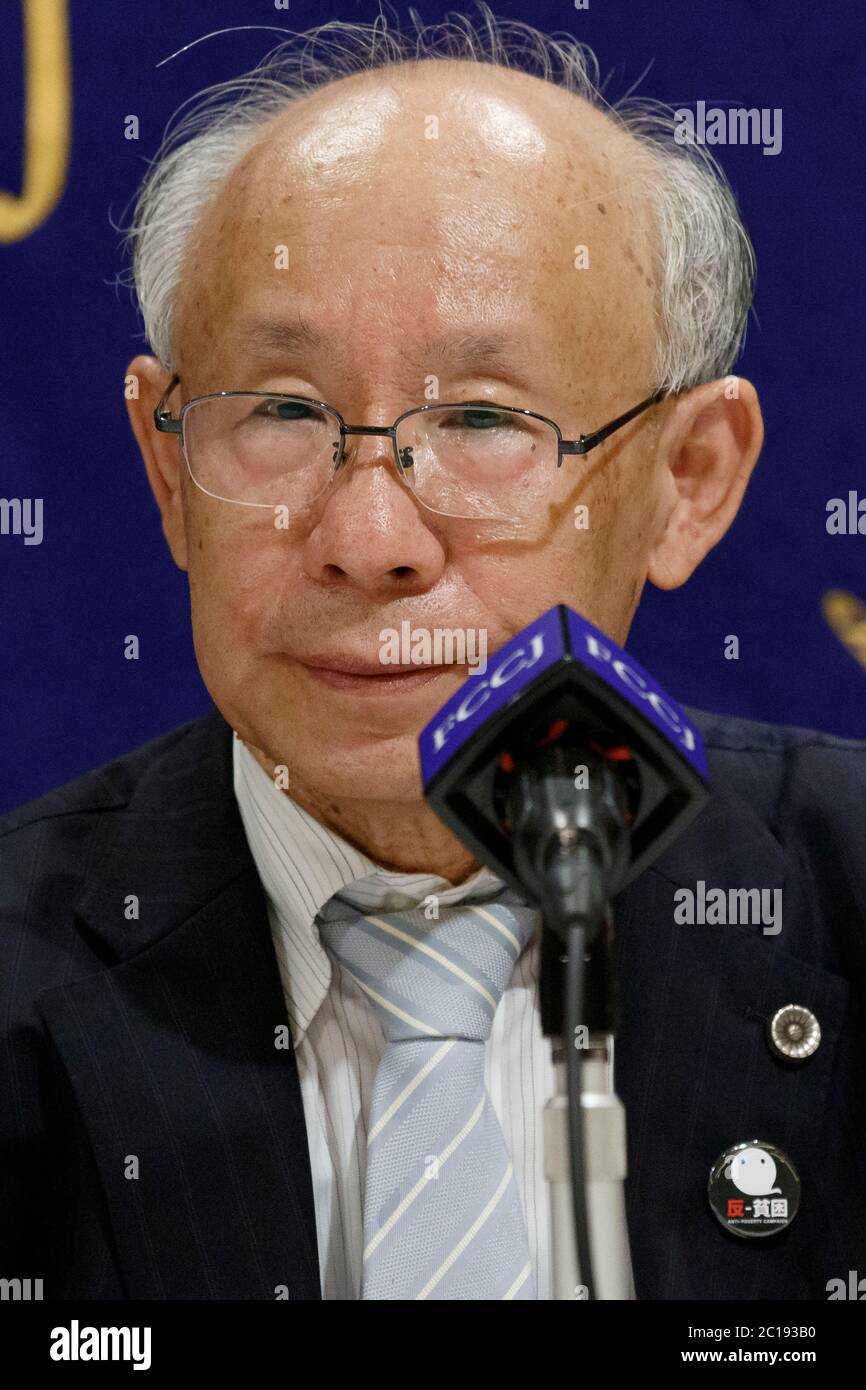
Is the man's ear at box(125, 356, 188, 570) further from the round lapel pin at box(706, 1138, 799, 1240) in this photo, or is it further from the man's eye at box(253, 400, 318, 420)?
the round lapel pin at box(706, 1138, 799, 1240)

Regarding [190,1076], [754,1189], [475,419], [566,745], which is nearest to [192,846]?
[190,1076]

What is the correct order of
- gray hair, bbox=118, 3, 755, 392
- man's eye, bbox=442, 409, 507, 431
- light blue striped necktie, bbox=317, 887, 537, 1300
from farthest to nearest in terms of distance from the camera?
gray hair, bbox=118, 3, 755, 392 < man's eye, bbox=442, 409, 507, 431 < light blue striped necktie, bbox=317, 887, 537, 1300

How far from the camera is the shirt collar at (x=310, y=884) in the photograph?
1.43m

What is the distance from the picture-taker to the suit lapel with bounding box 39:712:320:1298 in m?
1.30

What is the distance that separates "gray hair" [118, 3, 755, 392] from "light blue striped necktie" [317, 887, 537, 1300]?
53 centimetres

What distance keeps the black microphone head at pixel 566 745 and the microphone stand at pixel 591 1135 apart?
5cm

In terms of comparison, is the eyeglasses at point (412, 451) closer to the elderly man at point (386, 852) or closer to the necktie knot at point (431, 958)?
the elderly man at point (386, 852)

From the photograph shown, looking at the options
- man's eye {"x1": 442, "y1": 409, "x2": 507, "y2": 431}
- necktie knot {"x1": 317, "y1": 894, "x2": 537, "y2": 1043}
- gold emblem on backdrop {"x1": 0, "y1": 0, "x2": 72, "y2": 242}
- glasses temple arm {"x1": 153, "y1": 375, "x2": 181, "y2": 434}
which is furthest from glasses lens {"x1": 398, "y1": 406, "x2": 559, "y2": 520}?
Result: gold emblem on backdrop {"x1": 0, "y1": 0, "x2": 72, "y2": 242}

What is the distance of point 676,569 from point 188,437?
1.54 feet

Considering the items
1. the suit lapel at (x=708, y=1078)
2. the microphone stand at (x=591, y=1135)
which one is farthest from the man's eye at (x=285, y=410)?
the microphone stand at (x=591, y=1135)

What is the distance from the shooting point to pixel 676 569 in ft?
5.11
